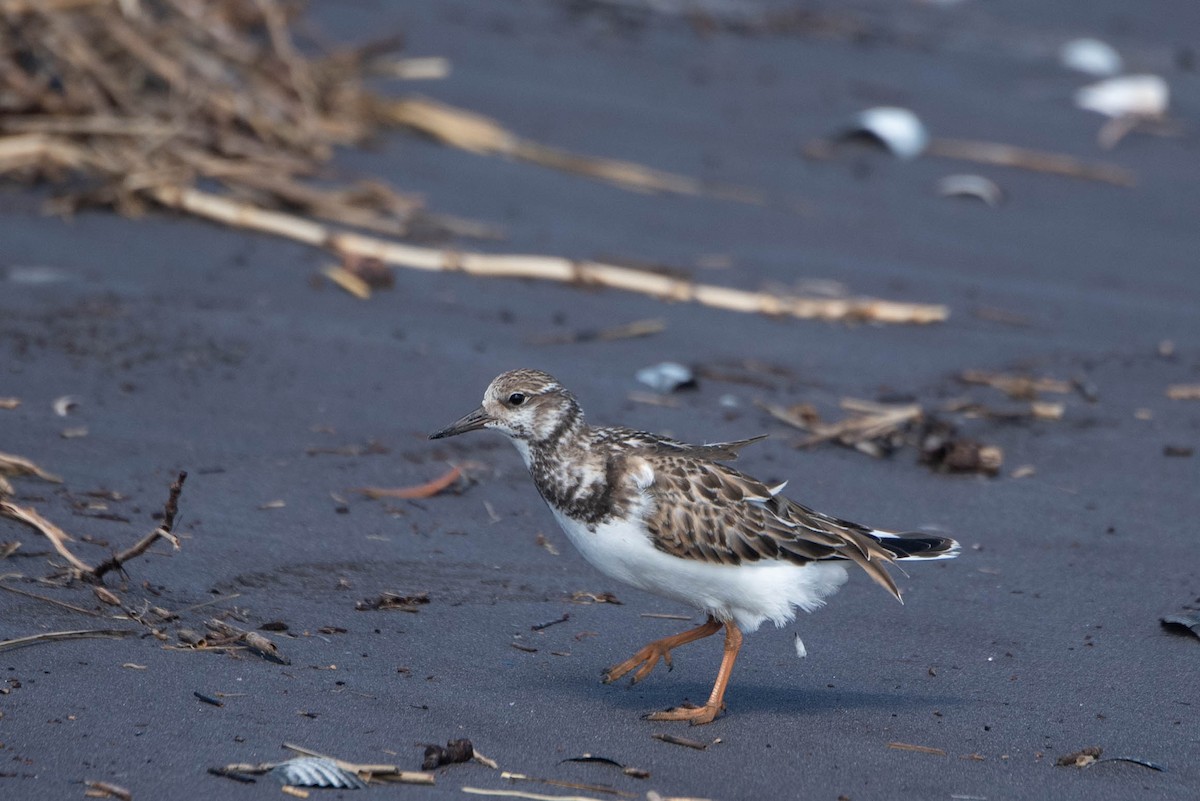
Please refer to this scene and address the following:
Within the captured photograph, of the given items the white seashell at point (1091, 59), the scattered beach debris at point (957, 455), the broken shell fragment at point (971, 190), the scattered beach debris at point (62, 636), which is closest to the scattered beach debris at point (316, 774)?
the scattered beach debris at point (62, 636)

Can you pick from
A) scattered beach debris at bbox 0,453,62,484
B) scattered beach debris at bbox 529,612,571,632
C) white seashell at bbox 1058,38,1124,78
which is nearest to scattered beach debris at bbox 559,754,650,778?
scattered beach debris at bbox 529,612,571,632

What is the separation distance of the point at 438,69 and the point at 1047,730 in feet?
19.9

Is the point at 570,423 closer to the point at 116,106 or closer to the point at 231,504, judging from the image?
the point at 231,504

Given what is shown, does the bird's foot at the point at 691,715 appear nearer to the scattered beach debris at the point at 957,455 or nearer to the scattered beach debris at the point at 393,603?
the scattered beach debris at the point at 393,603

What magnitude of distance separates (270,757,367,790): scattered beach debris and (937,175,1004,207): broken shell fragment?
19.6ft

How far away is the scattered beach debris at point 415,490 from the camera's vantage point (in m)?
4.16

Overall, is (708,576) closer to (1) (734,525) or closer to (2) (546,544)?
(1) (734,525)

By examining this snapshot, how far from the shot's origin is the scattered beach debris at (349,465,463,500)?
4.16m

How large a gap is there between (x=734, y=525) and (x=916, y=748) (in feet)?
2.11

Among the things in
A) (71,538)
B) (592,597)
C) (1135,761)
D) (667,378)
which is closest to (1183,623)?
(1135,761)

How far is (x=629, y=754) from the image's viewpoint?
2.96m

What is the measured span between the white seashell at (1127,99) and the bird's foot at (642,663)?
7154 mm

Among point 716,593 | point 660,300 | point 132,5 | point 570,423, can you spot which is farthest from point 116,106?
point 716,593

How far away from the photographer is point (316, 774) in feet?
8.53
